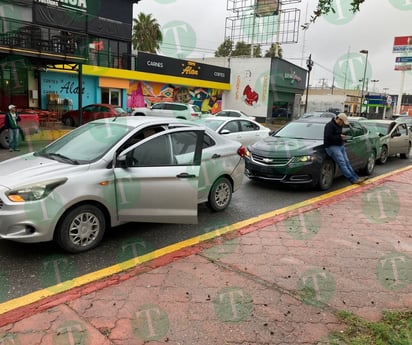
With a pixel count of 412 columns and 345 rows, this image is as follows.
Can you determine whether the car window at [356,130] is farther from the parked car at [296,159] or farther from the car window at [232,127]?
the car window at [232,127]

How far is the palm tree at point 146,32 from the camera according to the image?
5025 centimetres

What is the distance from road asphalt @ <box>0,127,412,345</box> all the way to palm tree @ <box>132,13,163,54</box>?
48159 millimetres

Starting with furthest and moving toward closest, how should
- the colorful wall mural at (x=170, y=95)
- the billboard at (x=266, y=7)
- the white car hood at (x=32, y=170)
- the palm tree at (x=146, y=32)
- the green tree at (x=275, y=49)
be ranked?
1. the palm tree at (x=146, y=32)
2. the green tree at (x=275, y=49)
3. the billboard at (x=266, y=7)
4. the colorful wall mural at (x=170, y=95)
5. the white car hood at (x=32, y=170)

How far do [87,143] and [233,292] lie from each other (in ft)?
9.42

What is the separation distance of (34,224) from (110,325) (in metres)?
1.61

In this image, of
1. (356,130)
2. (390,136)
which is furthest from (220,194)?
(390,136)

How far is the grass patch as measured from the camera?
3.11 meters

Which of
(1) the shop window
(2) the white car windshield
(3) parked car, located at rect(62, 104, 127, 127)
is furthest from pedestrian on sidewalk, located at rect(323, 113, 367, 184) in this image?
(1) the shop window

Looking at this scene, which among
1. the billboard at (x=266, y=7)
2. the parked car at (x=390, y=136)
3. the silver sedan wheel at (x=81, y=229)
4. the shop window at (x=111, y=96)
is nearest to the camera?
the silver sedan wheel at (x=81, y=229)

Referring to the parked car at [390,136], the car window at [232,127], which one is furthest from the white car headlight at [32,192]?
the parked car at [390,136]

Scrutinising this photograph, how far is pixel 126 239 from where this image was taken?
5.32m

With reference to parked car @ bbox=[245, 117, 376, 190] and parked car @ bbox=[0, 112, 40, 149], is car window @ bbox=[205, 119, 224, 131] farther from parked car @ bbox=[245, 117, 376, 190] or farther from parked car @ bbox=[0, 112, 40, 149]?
parked car @ bbox=[0, 112, 40, 149]

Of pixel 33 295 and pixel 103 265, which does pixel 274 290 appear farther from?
pixel 33 295

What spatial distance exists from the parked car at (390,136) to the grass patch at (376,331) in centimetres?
1018
